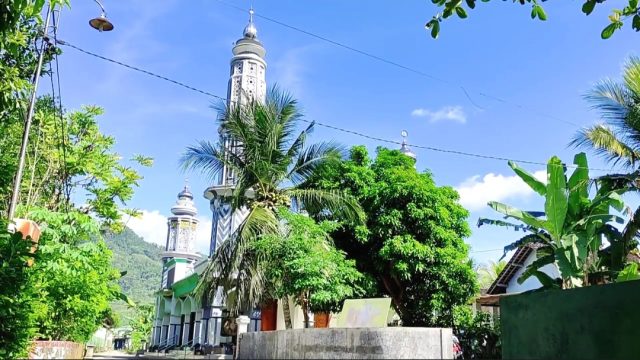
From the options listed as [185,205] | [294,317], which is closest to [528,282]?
[294,317]

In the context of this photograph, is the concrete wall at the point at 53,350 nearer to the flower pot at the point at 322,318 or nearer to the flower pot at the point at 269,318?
the flower pot at the point at 269,318

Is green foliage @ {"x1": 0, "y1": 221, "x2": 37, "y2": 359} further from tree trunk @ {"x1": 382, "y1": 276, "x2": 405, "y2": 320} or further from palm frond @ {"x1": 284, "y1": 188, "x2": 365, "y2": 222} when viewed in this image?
tree trunk @ {"x1": 382, "y1": 276, "x2": 405, "y2": 320}

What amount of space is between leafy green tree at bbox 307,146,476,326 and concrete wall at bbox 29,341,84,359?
7.36 metres

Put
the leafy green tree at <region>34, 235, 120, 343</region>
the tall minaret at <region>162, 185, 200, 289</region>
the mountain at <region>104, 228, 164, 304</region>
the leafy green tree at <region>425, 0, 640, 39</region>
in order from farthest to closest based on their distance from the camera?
the mountain at <region>104, 228, 164, 304</region>, the tall minaret at <region>162, 185, 200, 289</region>, the leafy green tree at <region>34, 235, 120, 343</region>, the leafy green tree at <region>425, 0, 640, 39</region>

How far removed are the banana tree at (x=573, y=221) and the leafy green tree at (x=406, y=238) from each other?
12.6ft

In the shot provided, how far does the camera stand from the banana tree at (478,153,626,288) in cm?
1048

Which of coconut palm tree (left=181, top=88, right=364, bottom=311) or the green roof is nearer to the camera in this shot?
coconut palm tree (left=181, top=88, right=364, bottom=311)

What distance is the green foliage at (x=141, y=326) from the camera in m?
52.8

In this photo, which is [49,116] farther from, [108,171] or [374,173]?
[374,173]

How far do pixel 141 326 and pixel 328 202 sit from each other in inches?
1780

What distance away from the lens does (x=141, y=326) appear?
178 feet

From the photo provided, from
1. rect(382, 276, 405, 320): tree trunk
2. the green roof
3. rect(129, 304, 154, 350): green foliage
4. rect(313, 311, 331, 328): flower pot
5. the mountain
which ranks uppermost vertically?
the mountain

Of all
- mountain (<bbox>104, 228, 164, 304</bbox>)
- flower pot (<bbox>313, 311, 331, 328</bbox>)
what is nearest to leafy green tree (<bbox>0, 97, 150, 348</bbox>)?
flower pot (<bbox>313, 311, 331, 328</bbox>)

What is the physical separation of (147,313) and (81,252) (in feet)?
164
